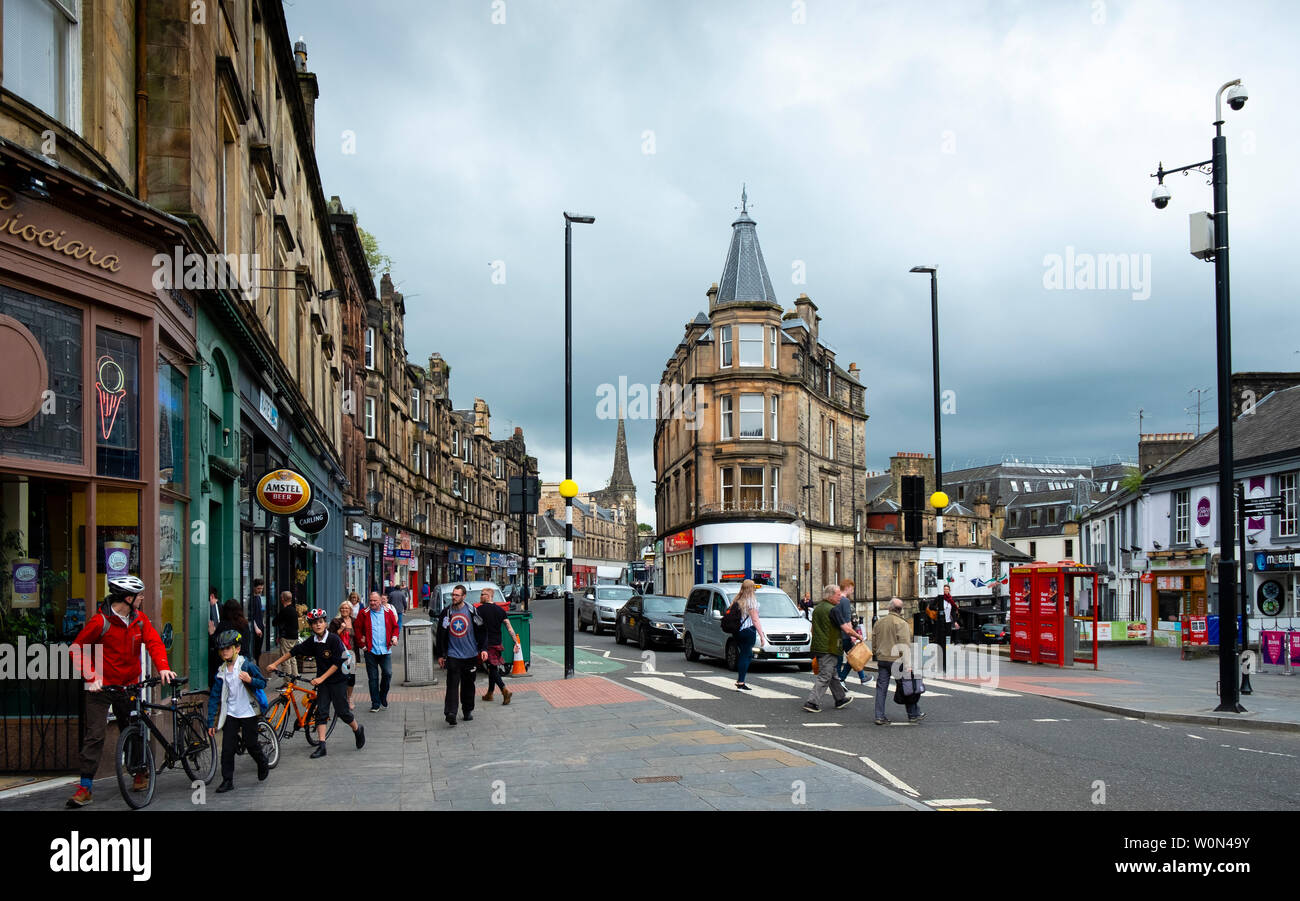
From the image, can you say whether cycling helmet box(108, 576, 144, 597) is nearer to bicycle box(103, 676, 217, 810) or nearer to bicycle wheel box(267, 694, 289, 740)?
bicycle box(103, 676, 217, 810)

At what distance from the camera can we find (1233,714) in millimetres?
14008

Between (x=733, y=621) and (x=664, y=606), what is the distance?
10282 mm

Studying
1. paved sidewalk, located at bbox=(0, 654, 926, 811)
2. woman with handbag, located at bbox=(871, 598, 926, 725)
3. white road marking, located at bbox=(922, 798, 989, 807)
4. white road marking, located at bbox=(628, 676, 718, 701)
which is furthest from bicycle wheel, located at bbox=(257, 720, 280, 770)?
white road marking, located at bbox=(628, 676, 718, 701)

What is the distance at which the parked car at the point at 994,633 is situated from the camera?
107 ft

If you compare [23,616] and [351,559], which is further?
[351,559]

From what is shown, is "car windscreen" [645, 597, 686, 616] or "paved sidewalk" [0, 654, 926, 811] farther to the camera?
"car windscreen" [645, 597, 686, 616]

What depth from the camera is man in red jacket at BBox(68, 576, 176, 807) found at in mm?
8219

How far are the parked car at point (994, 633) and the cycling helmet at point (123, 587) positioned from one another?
93.7 ft

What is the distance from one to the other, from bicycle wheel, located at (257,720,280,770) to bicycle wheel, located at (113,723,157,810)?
1.28 meters

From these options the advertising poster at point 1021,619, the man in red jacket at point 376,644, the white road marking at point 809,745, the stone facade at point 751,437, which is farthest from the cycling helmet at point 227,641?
the stone facade at point 751,437
